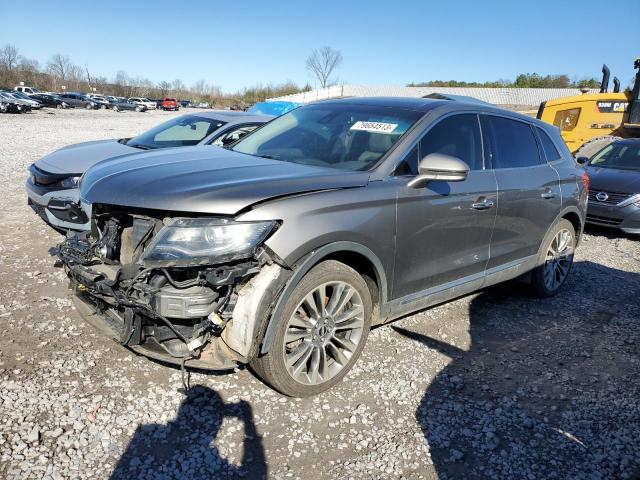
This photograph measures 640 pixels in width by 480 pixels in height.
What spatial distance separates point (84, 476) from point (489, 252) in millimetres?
3223

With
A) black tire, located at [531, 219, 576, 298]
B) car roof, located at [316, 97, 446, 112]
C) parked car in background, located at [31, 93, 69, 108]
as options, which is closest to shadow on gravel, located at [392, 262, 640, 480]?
black tire, located at [531, 219, 576, 298]

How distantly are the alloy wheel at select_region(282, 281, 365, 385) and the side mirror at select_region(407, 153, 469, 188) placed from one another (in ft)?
2.88

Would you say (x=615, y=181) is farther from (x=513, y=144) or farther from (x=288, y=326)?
(x=288, y=326)

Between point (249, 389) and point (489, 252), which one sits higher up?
point (489, 252)

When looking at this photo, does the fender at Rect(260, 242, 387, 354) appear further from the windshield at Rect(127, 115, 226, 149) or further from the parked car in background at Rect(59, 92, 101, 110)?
the parked car in background at Rect(59, 92, 101, 110)

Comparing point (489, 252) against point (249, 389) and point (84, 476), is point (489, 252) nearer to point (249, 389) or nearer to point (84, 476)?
point (249, 389)

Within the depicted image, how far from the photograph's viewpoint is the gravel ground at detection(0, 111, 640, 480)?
2.45 metres

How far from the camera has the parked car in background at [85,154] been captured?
534 centimetres

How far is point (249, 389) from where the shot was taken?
303 cm

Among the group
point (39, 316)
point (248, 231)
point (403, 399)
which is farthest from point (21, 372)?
point (403, 399)

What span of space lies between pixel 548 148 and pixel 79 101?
5419 centimetres

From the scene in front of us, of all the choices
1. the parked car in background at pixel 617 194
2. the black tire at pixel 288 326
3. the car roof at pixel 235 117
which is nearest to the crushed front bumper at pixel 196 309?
the black tire at pixel 288 326

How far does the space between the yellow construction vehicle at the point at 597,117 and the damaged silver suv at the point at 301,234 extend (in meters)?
10.3

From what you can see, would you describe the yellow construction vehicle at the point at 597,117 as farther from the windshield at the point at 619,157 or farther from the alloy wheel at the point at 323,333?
the alloy wheel at the point at 323,333
